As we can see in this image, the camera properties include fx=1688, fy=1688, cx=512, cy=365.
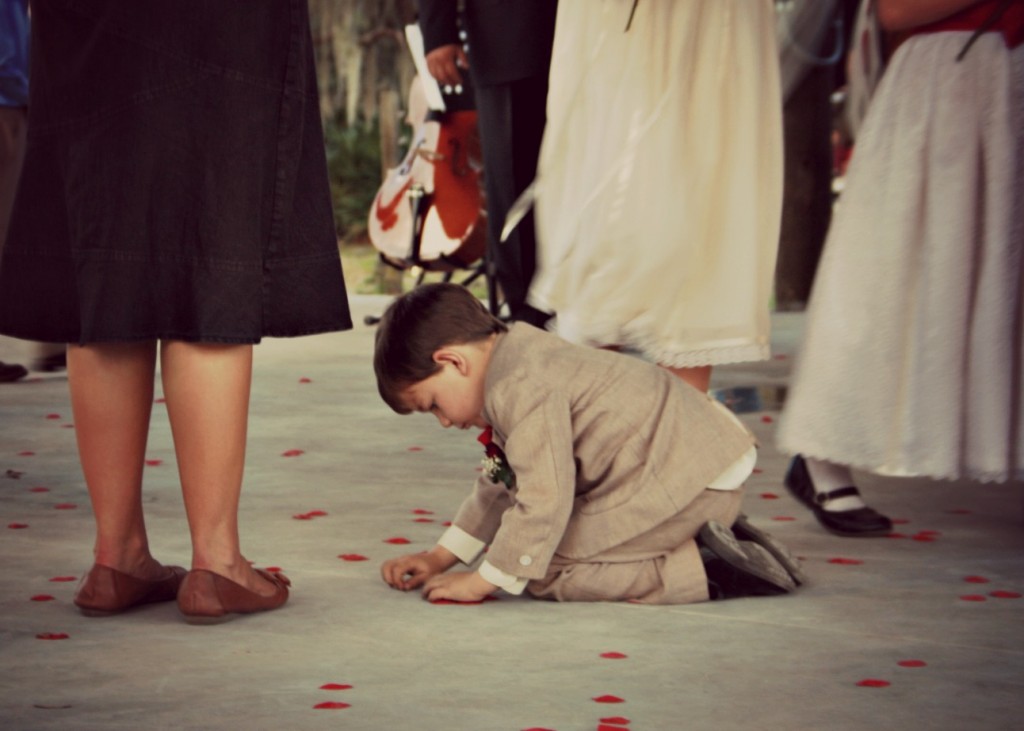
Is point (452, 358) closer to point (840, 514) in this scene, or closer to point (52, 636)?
point (52, 636)

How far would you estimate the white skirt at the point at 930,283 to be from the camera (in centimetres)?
319

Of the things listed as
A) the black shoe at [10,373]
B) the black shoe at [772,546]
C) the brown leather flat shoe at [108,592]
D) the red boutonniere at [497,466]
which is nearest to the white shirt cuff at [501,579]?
the red boutonniere at [497,466]

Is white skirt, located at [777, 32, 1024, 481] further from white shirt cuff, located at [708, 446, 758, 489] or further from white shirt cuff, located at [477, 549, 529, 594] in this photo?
white shirt cuff, located at [477, 549, 529, 594]

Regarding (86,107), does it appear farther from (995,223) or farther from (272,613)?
(995,223)

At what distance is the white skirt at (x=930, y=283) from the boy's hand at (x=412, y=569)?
82 cm

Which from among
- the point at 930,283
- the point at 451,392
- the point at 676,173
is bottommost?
the point at 451,392

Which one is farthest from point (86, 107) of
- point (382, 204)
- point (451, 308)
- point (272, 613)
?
point (382, 204)

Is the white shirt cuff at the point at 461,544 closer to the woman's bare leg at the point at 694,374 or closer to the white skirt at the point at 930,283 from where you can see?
the white skirt at the point at 930,283

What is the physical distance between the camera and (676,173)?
3.58 m

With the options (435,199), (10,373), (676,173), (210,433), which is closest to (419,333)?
(210,433)

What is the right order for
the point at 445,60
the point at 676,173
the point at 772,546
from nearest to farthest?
the point at 772,546 < the point at 676,173 < the point at 445,60

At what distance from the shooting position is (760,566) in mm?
2779

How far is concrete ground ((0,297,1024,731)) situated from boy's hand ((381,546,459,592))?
0.03 meters

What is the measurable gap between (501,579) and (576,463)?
25 cm
